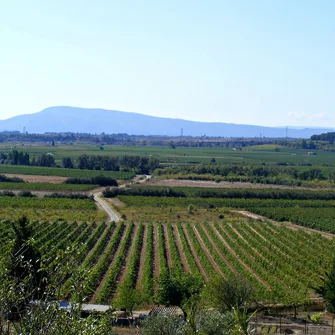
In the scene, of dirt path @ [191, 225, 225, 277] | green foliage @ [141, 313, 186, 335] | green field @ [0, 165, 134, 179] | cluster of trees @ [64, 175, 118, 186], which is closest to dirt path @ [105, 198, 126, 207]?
cluster of trees @ [64, 175, 118, 186]

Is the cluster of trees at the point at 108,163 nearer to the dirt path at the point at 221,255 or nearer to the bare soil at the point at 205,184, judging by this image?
the bare soil at the point at 205,184

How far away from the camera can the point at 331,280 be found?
26.2 m

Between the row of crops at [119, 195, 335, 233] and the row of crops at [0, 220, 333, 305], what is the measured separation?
7.64m

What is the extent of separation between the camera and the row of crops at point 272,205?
63.4m

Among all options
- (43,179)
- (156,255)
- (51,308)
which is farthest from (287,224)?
(43,179)

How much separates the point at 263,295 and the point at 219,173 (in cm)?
8505

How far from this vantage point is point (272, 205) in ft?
244

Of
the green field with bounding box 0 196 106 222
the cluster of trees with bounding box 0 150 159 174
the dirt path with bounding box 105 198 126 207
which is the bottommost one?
the dirt path with bounding box 105 198 126 207

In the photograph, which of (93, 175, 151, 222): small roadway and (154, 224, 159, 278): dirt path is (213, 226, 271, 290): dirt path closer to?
(154, 224, 159, 278): dirt path

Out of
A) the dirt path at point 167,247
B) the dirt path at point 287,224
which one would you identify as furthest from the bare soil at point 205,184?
the dirt path at point 167,247

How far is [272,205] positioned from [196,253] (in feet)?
114

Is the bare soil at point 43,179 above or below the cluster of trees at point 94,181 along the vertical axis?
below

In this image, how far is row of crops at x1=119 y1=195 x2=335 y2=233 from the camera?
63.4 meters

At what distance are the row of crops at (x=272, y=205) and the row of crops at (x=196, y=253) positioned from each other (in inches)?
301
